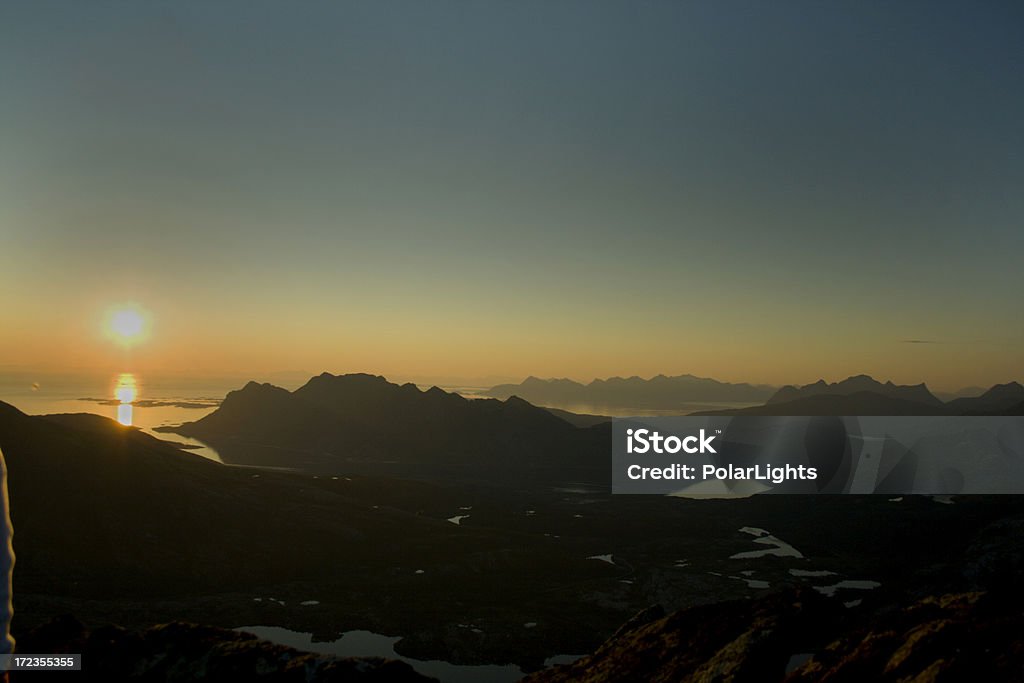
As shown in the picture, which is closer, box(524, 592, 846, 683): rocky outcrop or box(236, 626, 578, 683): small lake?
box(524, 592, 846, 683): rocky outcrop

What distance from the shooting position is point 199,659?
21203 millimetres

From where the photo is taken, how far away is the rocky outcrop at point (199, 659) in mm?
19781

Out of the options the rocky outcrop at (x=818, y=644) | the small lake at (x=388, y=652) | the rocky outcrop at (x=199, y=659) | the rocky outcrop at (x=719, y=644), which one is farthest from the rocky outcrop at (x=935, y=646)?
the small lake at (x=388, y=652)

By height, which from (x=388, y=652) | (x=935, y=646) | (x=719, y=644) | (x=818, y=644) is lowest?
(x=388, y=652)

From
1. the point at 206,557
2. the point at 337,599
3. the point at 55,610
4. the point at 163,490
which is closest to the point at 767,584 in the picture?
the point at 337,599


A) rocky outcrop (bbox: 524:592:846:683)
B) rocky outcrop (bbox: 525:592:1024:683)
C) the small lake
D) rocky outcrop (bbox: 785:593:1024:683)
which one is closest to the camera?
rocky outcrop (bbox: 785:593:1024:683)

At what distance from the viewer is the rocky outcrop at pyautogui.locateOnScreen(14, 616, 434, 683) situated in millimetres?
19781

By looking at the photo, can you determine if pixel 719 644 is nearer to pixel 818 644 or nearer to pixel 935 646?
pixel 818 644

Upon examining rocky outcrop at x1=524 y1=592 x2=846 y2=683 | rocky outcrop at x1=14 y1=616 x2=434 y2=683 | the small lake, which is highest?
rocky outcrop at x1=524 y1=592 x2=846 y2=683

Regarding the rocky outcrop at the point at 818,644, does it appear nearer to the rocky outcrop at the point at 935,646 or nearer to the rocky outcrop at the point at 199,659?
the rocky outcrop at the point at 935,646

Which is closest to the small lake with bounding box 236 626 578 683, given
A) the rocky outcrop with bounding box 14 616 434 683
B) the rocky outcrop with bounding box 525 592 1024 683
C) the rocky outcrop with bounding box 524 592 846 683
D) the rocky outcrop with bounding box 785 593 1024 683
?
the rocky outcrop with bounding box 14 616 434 683

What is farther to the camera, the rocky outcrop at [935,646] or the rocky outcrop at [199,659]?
the rocky outcrop at [199,659]

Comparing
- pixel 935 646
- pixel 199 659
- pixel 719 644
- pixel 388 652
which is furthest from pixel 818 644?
pixel 388 652

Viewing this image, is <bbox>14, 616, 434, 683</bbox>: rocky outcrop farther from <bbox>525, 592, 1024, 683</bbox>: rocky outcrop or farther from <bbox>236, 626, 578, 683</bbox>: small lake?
<bbox>236, 626, 578, 683</bbox>: small lake
